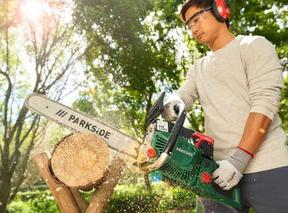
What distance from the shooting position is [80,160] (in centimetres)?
252

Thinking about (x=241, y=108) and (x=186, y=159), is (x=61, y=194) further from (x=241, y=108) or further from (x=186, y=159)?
(x=241, y=108)

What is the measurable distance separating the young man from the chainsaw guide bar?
0.74 m

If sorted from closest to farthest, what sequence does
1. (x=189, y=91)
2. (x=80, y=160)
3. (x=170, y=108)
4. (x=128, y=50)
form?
(x=170, y=108) < (x=189, y=91) < (x=80, y=160) < (x=128, y=50)

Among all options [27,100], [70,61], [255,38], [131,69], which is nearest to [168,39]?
[131,69]

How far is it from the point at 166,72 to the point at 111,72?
2337mm

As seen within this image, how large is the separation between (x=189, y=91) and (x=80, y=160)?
3.57 feet

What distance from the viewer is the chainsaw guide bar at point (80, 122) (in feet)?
7.87

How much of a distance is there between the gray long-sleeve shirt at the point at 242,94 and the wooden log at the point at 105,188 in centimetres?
106

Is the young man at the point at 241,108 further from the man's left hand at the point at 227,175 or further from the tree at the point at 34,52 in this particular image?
the tree at the point at 34,52

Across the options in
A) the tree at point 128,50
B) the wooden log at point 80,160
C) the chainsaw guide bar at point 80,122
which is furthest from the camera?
the tree at point 128,50

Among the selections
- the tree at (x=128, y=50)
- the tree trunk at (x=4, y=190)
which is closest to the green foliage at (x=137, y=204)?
the tree trunk at (x=4, y=190)

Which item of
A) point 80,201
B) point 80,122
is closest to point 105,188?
point 80,201

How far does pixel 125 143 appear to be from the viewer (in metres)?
2.33

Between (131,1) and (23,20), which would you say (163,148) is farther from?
(23,20)
